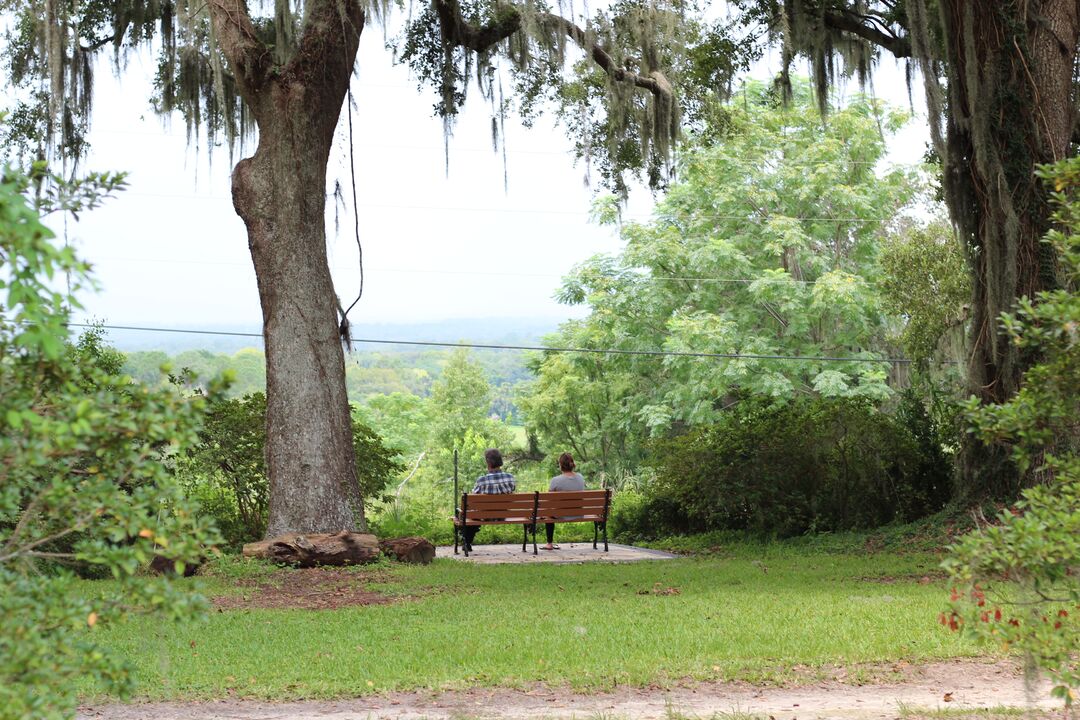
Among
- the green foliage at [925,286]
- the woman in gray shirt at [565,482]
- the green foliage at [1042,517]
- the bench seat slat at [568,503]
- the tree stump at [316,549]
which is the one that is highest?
the green foliage at [925,286]

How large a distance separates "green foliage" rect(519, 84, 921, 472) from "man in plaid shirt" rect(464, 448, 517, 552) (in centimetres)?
1351

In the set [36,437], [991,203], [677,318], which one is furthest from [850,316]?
[36,437]

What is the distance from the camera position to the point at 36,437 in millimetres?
2438

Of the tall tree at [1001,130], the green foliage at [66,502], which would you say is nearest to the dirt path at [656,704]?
the green foliage at [66,502]

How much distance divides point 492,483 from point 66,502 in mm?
9664

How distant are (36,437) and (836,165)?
27020 mm

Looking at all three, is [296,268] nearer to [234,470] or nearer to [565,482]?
[234,470]

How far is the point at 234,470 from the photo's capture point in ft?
39.5


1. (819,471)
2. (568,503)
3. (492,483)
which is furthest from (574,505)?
(819,471)

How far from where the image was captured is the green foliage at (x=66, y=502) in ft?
7.81

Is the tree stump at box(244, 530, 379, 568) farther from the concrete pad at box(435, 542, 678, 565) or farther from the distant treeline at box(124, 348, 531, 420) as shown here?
the distant treeline at box(124, 348, 531, 420)

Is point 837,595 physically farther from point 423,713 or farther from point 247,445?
point 247,445

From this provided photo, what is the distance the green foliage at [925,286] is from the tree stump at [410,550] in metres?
9.86

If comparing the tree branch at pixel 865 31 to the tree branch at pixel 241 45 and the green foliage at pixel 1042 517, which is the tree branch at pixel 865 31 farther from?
the green foliage at pixel 1042 517
